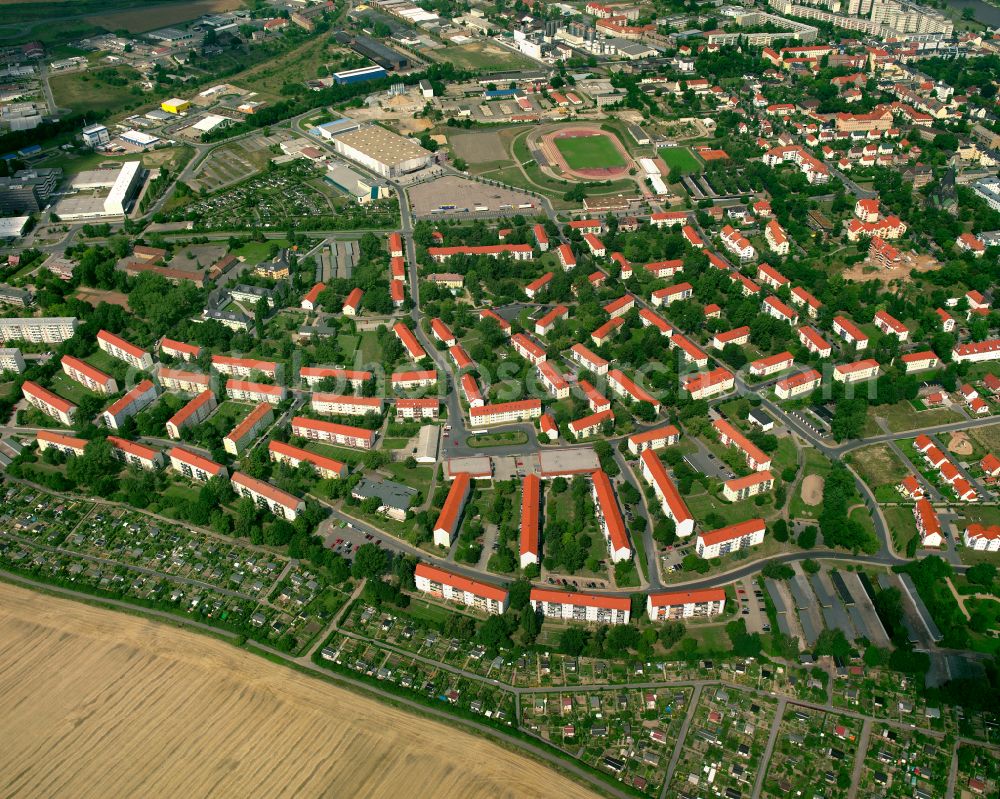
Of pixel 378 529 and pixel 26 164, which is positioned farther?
pixel 26 164

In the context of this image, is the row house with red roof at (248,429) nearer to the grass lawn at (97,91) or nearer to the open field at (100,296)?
the open field at (100,296)

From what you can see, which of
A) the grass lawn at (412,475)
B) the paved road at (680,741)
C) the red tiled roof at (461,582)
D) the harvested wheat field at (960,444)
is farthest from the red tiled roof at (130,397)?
the harvested wheat field at (960,444)

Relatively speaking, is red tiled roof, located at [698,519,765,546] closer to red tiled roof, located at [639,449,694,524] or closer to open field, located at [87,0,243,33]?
red tiled roof, located at [639,449,694,524]

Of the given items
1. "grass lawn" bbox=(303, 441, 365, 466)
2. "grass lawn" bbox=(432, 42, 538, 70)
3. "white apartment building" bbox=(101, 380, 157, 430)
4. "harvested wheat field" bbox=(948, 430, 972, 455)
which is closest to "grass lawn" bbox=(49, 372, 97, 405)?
"white apartment building" bbox=(101, 380, 157, 430)

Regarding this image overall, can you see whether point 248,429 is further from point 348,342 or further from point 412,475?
point 348,342

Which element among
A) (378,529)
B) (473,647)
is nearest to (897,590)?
(473,647)

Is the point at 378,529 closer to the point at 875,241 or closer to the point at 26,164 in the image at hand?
the point at 875,241
